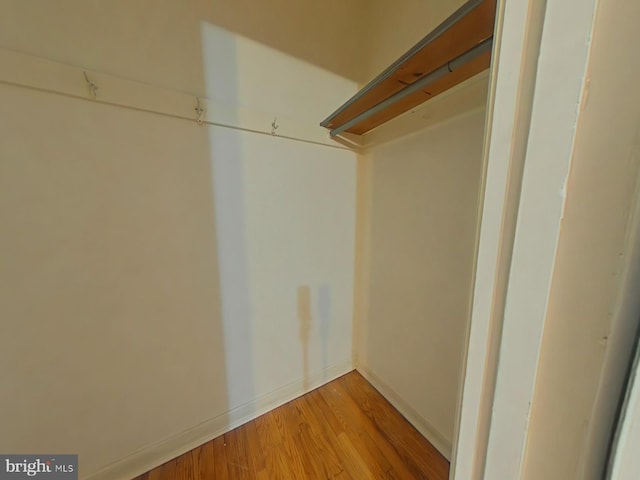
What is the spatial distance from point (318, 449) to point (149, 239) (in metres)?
1.28

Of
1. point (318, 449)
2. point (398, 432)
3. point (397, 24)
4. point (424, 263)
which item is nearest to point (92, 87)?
point (397, 24)

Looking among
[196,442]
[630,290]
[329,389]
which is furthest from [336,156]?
[196,442]

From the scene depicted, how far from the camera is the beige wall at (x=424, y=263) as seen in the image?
1.00m

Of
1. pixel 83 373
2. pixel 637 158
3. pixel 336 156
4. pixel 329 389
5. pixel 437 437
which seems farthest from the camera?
pixel 329 389

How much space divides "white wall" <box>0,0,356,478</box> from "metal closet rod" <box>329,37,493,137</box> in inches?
10.8

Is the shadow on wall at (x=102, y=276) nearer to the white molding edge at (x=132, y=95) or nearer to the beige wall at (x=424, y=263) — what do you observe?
the white molding edge at (x=132, y=95)

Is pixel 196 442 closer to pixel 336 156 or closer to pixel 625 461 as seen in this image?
pixel 625 461

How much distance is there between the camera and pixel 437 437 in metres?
1.15

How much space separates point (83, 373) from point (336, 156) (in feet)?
5.09

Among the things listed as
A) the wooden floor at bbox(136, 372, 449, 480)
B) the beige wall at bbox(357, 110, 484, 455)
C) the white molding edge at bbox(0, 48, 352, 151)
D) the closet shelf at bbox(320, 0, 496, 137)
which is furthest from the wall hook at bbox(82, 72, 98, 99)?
the wooden floor at bbox(136, 372, 449, 480)

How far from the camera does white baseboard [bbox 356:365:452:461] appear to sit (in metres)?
1.12

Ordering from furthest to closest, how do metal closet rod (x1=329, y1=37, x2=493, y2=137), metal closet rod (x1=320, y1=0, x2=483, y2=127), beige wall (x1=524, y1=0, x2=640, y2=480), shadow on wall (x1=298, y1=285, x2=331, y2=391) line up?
shadow on wall (x1=298, y1=285, x2=331, y2=391) < metal closet rod (x1=329, y1=37, x2=493, y2=137) < metal closet rod (x1=320, y1=0, x2=483, y2=127) < beige wall (x1=524, y1=0, x2=640, y2=480)

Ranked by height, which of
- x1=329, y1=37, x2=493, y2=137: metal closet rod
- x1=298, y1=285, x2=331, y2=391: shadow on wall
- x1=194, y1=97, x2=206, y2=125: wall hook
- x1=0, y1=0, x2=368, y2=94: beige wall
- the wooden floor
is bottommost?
the wooden floor

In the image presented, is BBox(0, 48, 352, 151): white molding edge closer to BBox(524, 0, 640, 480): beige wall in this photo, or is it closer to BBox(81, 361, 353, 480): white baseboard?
BBox(524, 0, 640, 480): beige wall
